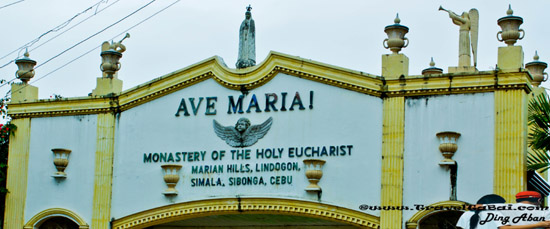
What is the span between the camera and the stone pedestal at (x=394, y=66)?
19.2m

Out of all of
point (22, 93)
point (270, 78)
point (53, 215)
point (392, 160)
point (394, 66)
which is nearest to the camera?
point (392, 160)

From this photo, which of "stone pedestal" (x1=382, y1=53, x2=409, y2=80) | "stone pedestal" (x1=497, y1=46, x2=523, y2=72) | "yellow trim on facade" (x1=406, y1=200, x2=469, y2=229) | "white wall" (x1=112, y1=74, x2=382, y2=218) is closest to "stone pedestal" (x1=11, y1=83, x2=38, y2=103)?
"white wall" (x1=112, y1=74, x2=382, y2=218)

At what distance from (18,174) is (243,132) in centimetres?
642

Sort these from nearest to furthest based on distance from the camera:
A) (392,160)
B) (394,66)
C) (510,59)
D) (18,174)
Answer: (510,59) → (392,160) → (394,66) → (18,174)

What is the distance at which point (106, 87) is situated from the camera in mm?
22625

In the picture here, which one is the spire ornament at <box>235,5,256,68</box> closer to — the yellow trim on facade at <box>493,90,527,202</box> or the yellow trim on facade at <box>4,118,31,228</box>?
the yellow trim on facade at <box>493,90,527,202</box>

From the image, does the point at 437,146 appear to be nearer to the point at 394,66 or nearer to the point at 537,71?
the point at 394,66

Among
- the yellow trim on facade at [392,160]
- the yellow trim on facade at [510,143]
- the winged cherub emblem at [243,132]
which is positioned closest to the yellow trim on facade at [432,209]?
the yellow trim on facade at [392,160]

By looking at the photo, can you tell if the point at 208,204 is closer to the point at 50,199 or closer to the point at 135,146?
the point at 135,146

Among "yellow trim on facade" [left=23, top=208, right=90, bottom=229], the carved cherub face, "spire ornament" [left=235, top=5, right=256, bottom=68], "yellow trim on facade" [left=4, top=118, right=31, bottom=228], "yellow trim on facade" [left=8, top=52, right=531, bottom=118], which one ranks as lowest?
"yellow trim on facade" [left=23, top=208, right=90, bottom=229]

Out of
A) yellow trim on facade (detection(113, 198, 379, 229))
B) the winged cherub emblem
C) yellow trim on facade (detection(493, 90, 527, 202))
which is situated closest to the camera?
yellow trim on facade (detection(493, 90, 527, 202))

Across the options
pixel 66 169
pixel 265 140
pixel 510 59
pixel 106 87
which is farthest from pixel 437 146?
pixel 66 169

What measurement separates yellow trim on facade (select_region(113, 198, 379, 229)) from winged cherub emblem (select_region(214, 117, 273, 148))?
1.30 meters

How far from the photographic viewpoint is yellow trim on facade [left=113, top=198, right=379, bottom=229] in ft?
63.5
